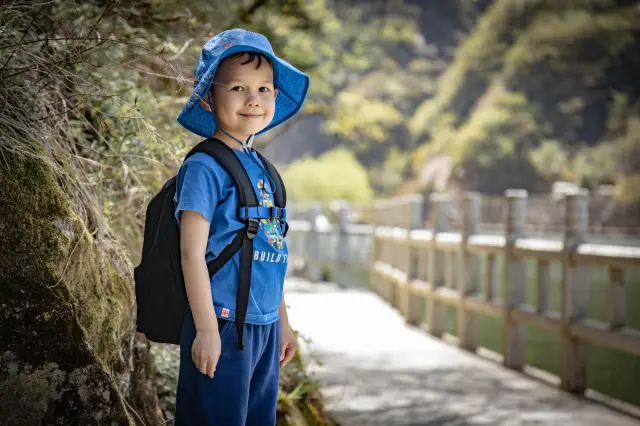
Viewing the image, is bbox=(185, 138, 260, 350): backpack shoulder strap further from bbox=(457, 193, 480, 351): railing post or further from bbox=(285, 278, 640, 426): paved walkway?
bbox=(457, 193, 480, 351): railing post

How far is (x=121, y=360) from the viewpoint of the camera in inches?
80.6

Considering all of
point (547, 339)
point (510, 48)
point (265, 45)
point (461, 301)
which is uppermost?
point (510, 48)

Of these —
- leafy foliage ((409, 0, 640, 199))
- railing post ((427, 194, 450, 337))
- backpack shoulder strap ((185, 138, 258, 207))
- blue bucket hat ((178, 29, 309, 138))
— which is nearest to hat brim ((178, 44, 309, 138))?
blue bucket hat ((178, 29, 309, 138))

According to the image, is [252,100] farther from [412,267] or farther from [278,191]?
[412,267]

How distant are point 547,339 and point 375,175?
1665 inches

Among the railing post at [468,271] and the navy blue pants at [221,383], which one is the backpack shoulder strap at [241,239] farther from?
the railing post at [468,271]

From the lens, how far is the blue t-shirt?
5.68ft

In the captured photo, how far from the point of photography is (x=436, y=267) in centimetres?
716

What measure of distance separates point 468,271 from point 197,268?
15.7ft

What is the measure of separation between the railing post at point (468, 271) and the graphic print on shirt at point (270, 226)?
454cm

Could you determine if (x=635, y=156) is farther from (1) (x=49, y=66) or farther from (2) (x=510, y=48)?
(1) (x=49, y=66)

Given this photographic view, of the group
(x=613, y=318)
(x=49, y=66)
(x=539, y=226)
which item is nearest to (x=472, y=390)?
(x=613, y=318)

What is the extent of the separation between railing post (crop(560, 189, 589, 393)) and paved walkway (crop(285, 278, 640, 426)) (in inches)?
5.0

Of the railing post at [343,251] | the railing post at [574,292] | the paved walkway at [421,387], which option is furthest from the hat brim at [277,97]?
the railing post at [343,251]
